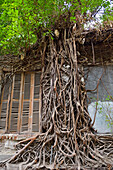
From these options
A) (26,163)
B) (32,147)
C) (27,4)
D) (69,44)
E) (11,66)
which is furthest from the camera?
(11,66)

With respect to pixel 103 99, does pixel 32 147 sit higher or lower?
lower

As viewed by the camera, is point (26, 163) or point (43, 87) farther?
point (43, 87)

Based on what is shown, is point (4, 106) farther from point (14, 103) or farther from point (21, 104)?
point (21, 104)

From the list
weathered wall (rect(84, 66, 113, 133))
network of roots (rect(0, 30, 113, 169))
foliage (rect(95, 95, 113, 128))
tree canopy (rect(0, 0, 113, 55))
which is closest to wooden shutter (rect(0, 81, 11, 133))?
network of roots (rect(0, 30, 113, 169))

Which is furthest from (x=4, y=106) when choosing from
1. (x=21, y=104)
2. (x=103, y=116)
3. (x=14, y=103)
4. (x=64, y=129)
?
(x=103, y=116)

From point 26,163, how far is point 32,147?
1.02 ft

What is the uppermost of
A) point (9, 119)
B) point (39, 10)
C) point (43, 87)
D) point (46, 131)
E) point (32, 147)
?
point (39, 10)

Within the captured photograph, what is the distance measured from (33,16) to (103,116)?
265 centimetres

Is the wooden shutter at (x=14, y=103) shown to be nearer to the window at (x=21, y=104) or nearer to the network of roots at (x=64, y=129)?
the window at (x=21, y=104)

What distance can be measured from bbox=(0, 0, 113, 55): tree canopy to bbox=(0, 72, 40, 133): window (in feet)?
2.64

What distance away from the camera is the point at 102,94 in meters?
3.62

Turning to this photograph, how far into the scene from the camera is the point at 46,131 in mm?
3107

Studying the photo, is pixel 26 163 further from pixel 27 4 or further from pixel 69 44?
pixel 27 4

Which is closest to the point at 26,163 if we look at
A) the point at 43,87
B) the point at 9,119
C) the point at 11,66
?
the point at 9,119
